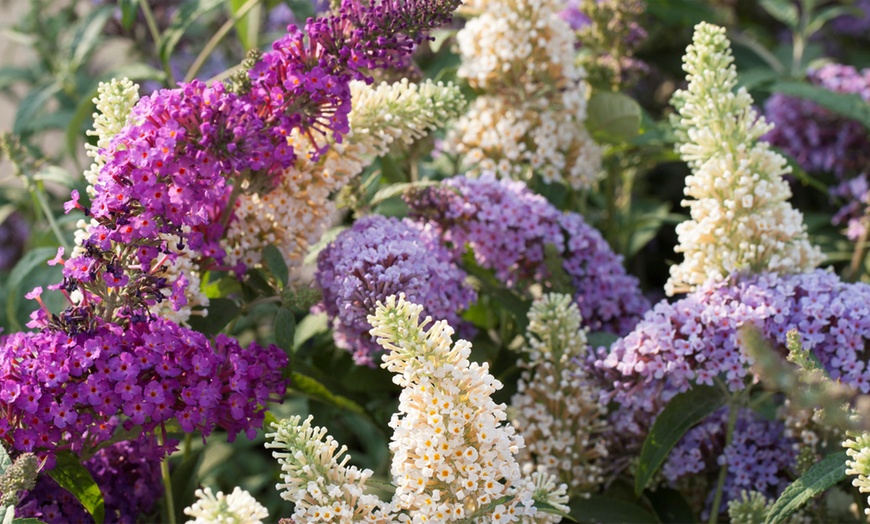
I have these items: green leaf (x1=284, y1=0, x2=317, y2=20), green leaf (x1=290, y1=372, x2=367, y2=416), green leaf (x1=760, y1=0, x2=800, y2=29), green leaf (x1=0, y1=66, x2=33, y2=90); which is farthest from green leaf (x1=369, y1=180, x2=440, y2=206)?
green leaf (x1=0, y1=66, x2=33, y2=90)

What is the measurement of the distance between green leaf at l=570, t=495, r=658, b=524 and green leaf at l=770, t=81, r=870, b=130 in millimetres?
1069

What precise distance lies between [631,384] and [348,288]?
18.0 inches

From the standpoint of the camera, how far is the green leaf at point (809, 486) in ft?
4.18

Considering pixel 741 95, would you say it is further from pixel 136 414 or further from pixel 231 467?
pixel 231 467

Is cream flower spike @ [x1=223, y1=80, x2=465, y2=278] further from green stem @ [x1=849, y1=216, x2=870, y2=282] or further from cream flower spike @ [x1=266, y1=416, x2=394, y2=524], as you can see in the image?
green stem @ [x1=849, y1=216, x2=870, y2=282]

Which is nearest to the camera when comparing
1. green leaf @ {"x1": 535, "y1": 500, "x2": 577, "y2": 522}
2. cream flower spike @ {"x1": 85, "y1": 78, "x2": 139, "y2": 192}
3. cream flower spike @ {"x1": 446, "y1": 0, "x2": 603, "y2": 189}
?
green leaf @ {"x1": 535, "y1": 500, "x2": 577, "y2": 522}

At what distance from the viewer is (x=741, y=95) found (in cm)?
155

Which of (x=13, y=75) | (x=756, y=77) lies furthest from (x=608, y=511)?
(x=13, y=75)

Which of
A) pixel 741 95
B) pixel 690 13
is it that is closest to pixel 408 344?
pixel 741 95

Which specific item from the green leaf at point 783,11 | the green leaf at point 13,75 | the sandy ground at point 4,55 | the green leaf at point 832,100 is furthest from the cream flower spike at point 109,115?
the sandy ground at point 4,55

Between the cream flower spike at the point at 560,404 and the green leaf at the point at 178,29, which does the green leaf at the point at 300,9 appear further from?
the cream flower spike at the point at 560,404

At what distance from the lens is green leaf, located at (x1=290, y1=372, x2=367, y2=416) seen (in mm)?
1633

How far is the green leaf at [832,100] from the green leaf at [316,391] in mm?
1204

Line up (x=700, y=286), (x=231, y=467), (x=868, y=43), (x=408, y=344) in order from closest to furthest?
(x=408, y=344) → (x=700, y=286) → (x=231, y=467) → (x=868, y=43)
